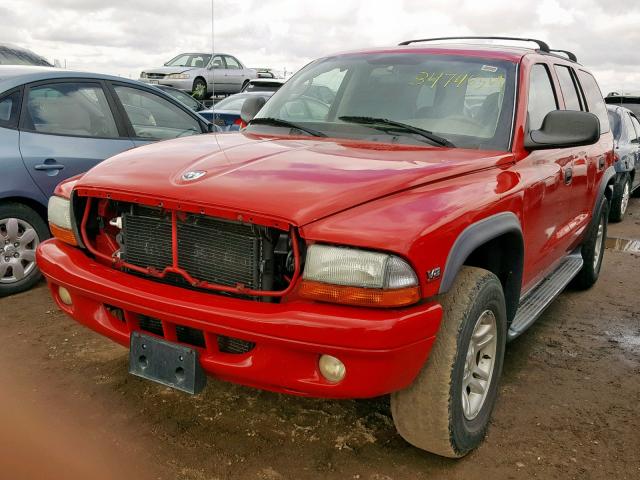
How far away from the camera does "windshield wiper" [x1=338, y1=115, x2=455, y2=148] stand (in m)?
3.12

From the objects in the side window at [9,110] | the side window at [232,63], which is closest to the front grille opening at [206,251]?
the side window at [9,110]

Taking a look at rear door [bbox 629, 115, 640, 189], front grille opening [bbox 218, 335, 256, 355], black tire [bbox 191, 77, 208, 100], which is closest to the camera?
front grille opening [bbox 218, 335, 256, 355]

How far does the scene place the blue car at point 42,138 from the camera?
442 cm

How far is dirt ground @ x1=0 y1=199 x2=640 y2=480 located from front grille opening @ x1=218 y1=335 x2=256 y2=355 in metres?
0.52

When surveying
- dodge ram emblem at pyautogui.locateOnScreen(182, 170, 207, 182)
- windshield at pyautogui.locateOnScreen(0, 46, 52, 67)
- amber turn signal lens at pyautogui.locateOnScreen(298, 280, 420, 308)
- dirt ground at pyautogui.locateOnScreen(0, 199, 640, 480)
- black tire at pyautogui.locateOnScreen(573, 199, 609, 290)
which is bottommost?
dirt ground at pyautogui.locateOnScreen(0, 199, 640, 480)

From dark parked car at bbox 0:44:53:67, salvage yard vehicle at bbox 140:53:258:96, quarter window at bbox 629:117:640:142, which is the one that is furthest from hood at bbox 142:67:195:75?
quarter window at bbox 629:117:640:142

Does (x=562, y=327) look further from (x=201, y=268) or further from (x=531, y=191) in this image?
(x=201, y=268)

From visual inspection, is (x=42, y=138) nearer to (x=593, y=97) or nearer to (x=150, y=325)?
(x=150, y=325)

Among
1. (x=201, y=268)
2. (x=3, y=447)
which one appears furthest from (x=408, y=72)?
(x=3, y=447)

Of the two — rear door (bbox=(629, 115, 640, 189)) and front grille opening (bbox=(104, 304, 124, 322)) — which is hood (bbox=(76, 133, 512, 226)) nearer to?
front grille opening (bbox=(104, 304, 124, 322))

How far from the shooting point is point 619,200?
28.8 feet

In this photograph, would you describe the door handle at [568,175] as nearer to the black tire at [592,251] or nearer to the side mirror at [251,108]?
the black tire at [592,251]

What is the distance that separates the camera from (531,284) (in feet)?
11.7

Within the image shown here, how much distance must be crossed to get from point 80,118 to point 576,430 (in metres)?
3.99
